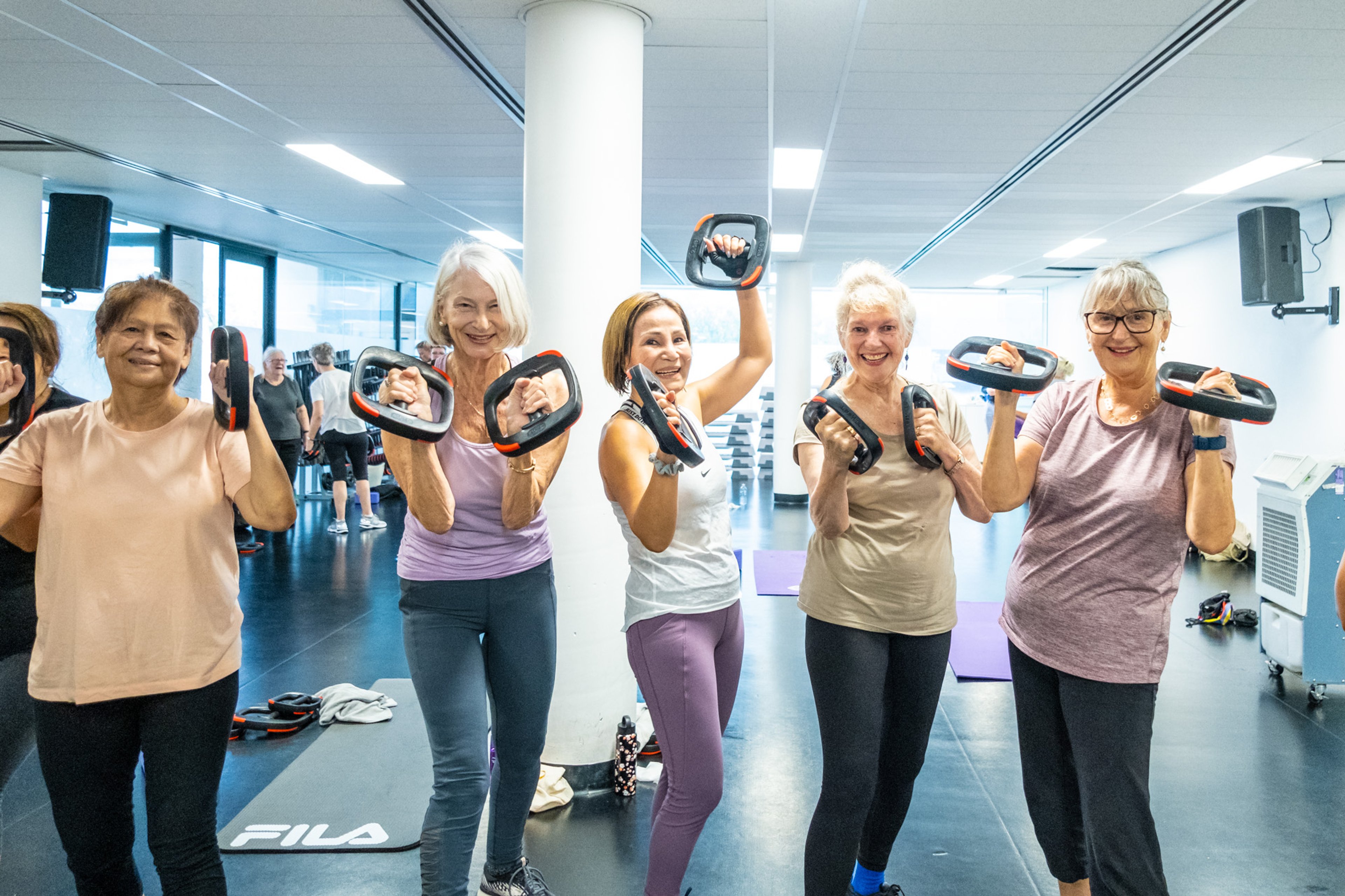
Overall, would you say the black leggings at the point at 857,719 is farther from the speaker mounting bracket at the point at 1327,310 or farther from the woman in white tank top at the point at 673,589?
the speaker mounting bracket at the point at 1327,310

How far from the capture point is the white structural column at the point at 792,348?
953 cm

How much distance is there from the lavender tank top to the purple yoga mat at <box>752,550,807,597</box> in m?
3.49

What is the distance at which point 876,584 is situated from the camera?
176cm

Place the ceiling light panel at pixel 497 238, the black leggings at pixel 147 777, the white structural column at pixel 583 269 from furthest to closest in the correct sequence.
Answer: the ceiling light panel at pixel 497 238, the white structural column at pixel 583 269, the black leggings at pixel 147 777

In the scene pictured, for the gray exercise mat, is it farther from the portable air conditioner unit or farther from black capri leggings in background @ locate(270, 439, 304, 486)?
black capri leggings in background @ locate(270, 439, 304, 486)

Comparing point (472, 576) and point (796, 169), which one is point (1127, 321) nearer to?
point (472, 576)

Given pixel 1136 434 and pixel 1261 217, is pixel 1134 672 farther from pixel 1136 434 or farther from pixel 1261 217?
pixel 1261 217

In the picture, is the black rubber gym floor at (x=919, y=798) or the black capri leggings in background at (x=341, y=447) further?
the black capri leggings in background at (x=341, y=447)

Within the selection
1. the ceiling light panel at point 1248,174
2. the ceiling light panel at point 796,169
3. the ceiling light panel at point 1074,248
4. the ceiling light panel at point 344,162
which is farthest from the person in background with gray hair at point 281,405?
the ceiling light panel at point 1074,248

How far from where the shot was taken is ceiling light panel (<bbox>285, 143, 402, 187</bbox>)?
16.2 feet

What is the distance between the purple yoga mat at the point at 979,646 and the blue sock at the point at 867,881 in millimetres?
1720

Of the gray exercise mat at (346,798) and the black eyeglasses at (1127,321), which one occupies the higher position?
the black eyeglasses at (1127,321)

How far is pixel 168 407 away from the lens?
1.63 meters

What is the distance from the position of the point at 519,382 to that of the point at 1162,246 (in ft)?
28.9
